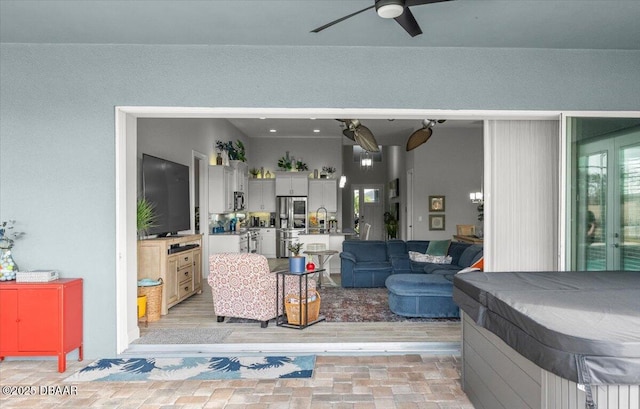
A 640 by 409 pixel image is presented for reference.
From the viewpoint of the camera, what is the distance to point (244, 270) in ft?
16.1

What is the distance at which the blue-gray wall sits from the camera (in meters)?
3.97

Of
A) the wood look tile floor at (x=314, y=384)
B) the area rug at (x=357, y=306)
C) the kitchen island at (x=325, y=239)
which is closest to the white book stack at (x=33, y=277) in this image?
the wood look tile floor at (x=314, y=384)

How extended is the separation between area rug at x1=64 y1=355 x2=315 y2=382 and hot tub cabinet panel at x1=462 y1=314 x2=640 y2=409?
127cm

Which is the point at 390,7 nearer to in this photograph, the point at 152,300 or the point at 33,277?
the point at 33,277

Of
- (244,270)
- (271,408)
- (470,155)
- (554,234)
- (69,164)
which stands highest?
(470,155)

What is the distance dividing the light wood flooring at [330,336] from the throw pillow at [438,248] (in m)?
2.41

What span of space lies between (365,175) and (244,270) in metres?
11.1

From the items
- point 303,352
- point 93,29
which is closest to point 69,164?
point 93,29

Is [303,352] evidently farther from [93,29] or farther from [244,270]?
[93,29]

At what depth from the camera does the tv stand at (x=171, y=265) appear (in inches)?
213

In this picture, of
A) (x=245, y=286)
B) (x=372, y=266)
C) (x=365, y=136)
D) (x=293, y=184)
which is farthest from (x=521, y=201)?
(x=293, y=184)

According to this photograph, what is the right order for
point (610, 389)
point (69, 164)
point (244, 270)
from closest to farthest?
point (610, 389), point (69, 164), point (244, 270)

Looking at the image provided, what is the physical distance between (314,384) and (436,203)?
7667 millimetres

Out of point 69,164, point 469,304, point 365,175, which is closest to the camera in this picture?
point 469,304
